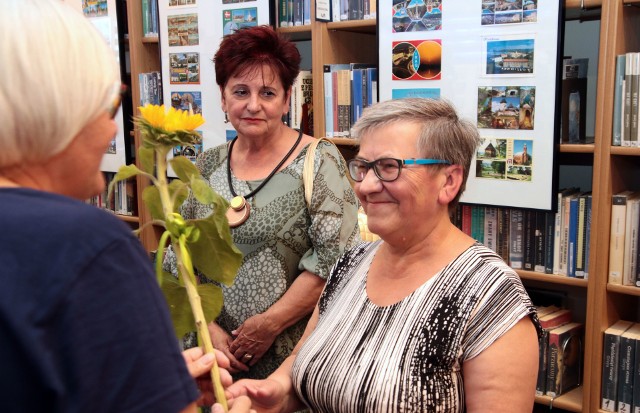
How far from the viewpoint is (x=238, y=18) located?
3.32 m

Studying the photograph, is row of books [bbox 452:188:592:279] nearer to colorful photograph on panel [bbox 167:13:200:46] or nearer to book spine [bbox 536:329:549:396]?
book spine [bbox 536:329:549:396]

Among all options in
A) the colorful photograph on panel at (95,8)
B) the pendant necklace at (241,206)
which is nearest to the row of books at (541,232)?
the pendant necklace at (241,206)

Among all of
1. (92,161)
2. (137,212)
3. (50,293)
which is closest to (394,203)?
(92,161)

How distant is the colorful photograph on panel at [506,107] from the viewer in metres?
2.53

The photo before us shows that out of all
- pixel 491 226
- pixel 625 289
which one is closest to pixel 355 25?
pixel 491 226

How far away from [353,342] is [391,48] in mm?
1656

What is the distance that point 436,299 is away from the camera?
4.69ft

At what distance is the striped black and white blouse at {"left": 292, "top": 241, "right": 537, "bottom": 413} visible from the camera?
1354mm

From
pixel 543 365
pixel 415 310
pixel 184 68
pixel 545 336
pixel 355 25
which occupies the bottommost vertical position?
pixel 543 365

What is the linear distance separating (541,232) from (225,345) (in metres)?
1.27

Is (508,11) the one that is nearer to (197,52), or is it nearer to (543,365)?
(543,365)

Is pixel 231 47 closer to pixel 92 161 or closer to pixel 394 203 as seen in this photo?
pixel 394 203

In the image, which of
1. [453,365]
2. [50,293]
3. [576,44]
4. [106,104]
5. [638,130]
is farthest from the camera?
[576,44]

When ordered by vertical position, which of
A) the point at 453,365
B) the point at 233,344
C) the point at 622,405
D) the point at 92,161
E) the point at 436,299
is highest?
the point at 92,161
